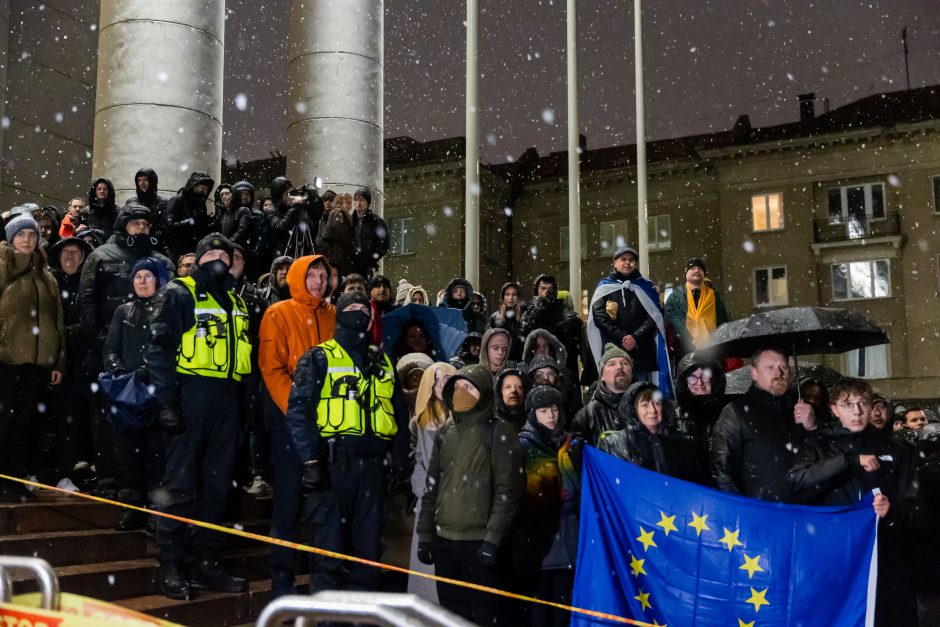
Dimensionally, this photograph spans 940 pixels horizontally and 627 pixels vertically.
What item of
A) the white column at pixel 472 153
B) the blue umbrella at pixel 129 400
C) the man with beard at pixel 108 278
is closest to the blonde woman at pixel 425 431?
the blue umbrella at pixel 129 400

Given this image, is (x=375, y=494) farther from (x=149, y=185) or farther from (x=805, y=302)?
(x=805, y=302)

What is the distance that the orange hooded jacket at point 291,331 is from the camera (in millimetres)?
7090

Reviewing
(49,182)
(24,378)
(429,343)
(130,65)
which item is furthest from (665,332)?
(49,182)

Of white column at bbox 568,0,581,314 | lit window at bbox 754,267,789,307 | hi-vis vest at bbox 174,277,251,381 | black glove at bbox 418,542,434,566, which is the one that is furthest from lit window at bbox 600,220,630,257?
black glove at bbox 418,542,434,566

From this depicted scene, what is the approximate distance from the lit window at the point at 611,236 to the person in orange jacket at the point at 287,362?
3764cm

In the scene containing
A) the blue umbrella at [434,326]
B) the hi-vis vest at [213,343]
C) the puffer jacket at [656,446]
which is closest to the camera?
the puffer jacket at [656,446]

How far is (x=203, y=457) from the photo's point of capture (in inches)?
261

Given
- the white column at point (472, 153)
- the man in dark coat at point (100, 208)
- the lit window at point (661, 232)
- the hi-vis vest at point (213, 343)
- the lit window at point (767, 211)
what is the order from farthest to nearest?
the lit window at point (661, 232) → the lit window at point (767, 211) → the white column at point (472, 153) → the man in dark coat at point (100, 208) → the hi-vis vest at point (213, 343)

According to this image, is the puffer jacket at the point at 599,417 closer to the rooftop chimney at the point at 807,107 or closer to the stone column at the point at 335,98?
the stone column at the point at 335,98

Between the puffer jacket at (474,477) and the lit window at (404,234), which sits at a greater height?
the lit window at (404,234)

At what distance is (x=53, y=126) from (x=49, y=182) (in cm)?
103

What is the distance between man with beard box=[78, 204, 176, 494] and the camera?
823cm

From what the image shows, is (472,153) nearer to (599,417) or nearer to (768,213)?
(599,417)

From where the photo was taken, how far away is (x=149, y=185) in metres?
10.5
